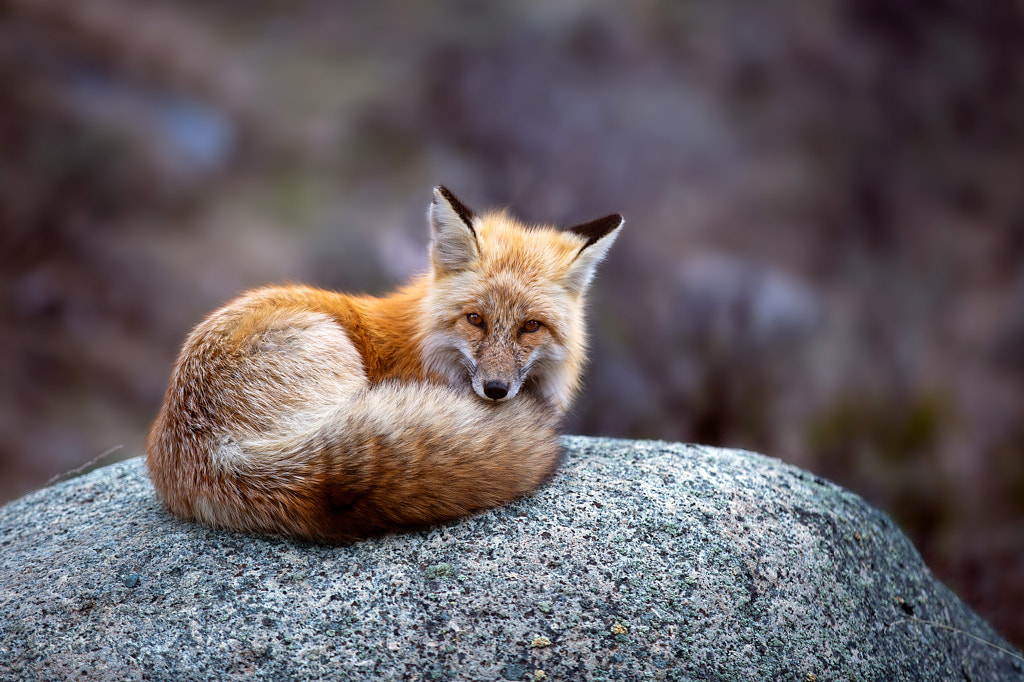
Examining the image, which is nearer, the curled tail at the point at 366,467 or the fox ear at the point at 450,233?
the curled tail at the point at 366,467

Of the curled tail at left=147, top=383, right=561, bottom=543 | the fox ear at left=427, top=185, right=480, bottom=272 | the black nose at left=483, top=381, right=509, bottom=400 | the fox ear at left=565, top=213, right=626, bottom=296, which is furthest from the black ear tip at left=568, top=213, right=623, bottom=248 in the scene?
the curled tail at left=147, top=383, right=561, bottom=543

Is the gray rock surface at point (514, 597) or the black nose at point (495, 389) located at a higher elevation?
the black nose at point (495, 389)

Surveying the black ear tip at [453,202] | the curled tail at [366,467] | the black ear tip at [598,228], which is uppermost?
the black ear tip at [453,202]

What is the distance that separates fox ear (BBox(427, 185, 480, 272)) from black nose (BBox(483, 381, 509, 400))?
27.0 inches

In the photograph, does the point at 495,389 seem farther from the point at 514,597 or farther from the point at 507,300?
the point at 514,597

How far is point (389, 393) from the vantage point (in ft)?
9.33

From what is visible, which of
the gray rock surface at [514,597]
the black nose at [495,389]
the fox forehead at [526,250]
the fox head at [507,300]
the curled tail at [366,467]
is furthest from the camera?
the fox forehead at [526,250]

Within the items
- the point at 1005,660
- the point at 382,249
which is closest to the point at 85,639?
the point at 1005,660

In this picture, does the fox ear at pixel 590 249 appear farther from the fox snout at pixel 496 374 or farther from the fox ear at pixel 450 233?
the fox snout at pixel 496 374

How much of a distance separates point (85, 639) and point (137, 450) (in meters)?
5.76

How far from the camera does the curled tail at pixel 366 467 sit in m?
2.59

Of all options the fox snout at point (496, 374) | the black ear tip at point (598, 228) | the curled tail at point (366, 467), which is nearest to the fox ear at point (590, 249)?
the black ear tip at point (598, 228)

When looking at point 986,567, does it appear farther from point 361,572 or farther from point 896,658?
point 361,572

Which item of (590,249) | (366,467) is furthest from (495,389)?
(590,249)
